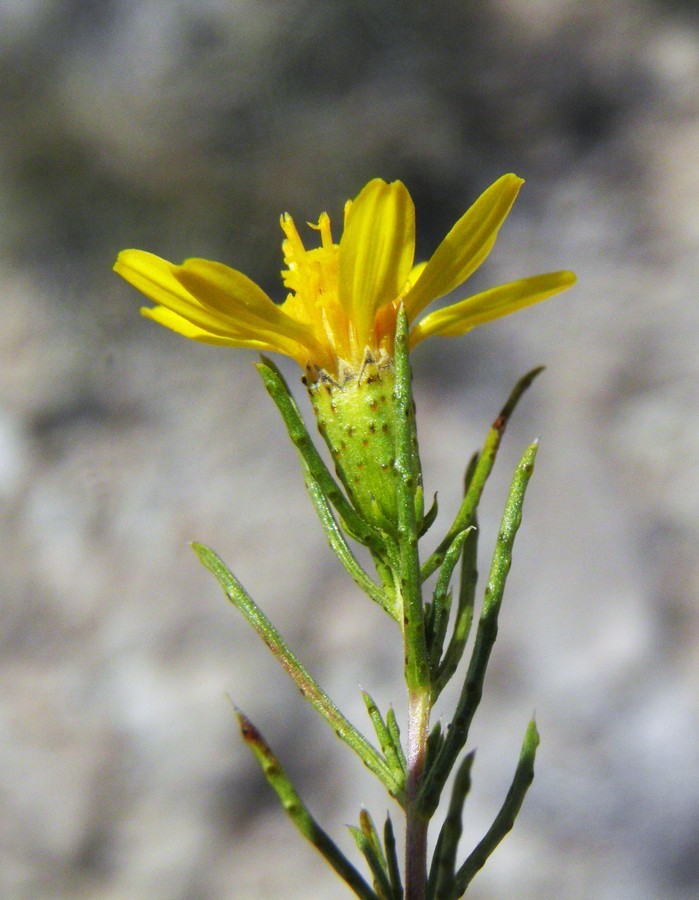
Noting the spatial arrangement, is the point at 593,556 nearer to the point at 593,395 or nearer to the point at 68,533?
the point at 593,395

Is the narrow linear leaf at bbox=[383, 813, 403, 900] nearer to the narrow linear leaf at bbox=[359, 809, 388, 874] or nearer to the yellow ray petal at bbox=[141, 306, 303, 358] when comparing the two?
the narrow linear leaf at bbox=[359, 809, 388, 874]

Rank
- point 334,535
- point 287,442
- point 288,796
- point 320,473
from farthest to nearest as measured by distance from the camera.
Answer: point 287,442, point 334,535, point 320,473, point 288,796

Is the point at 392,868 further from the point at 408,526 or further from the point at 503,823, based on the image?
the point at 408,526

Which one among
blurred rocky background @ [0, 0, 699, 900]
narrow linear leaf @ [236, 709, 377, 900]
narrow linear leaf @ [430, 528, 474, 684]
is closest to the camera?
narrow linear leaf @ [236, 709, 377, 900]

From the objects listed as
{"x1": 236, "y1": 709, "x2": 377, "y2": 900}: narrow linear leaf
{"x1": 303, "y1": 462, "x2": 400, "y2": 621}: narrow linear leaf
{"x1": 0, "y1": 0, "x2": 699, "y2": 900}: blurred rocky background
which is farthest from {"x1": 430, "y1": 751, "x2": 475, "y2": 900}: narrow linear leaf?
{"x1": 0, "y1": 0, "x2": 699, "y2": 900}: blurred rocky background

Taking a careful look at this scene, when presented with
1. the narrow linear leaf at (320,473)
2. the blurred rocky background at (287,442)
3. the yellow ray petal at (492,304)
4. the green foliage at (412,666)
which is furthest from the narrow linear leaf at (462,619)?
the blurred rocky background at (287,442)

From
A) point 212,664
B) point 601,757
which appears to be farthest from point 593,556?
point 212,664

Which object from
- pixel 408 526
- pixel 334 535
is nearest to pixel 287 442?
pixel 334 535
